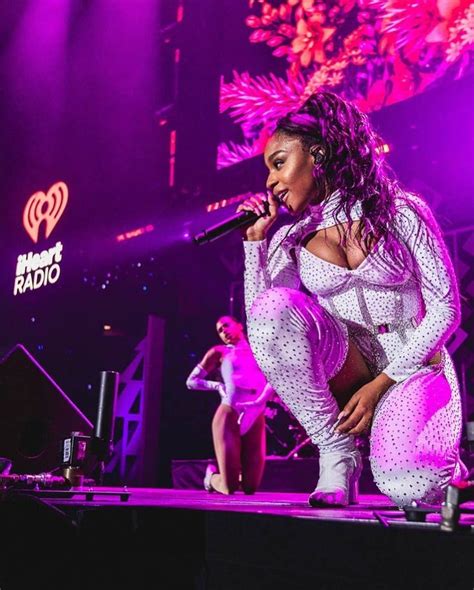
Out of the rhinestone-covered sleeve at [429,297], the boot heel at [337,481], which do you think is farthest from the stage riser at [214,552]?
the rhinestone-covered sleeve at [429,297]

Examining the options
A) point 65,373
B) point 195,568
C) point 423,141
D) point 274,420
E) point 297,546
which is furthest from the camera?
point 65,373

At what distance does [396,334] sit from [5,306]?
6899mm

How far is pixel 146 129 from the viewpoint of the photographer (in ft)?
21.4

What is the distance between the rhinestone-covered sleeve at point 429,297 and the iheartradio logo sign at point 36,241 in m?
6.12

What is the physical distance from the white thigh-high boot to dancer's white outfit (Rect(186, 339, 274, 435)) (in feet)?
8.18

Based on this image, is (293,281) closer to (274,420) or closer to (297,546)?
(297,546)

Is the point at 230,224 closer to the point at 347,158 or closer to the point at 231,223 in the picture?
the point at 231,223

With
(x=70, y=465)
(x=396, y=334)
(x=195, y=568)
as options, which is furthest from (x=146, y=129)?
(x=195, y=568)

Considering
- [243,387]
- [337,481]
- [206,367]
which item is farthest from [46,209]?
[337,481]

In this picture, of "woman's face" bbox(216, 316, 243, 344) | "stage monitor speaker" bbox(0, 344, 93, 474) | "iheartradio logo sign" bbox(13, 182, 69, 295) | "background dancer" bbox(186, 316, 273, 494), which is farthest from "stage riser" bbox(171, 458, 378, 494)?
"iheartradio logo sign" bbox(13, 182, 69, 295)

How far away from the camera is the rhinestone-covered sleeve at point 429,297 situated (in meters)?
1.33

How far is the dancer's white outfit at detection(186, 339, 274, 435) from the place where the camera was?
394 cm

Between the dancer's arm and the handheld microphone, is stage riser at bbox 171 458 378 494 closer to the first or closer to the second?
the dancer's arm

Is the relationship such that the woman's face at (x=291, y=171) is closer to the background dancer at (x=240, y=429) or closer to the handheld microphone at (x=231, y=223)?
the handheld microphone at (x=231, y=223)
